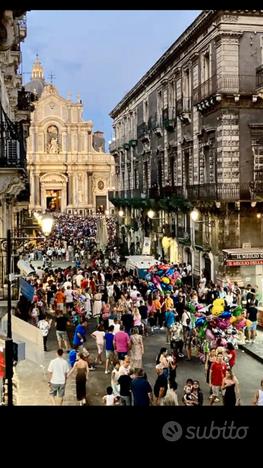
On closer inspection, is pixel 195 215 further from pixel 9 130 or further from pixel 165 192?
pixel 9 130

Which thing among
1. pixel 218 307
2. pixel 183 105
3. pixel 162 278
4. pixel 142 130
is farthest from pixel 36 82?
pixel 218 307

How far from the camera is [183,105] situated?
3166 centimetres

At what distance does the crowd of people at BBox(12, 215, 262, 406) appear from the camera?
9906 mm

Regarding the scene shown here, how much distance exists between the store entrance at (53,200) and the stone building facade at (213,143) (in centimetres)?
4205

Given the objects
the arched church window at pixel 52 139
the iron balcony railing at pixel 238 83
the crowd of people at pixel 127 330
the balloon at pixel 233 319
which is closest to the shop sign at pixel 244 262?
A: the crowd of people at pixel 127 330

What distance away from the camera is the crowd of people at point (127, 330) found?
991 cm

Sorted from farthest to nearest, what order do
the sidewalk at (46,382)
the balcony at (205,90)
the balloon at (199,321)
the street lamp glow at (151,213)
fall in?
1. the street lamp glow at (151,213)
2. the balcony at (205,90)
3. the balloon at (199,321)
4. the sidewalk at (46,382)

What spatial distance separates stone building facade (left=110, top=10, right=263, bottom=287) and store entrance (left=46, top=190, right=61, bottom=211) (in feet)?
138

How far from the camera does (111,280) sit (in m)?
25.1

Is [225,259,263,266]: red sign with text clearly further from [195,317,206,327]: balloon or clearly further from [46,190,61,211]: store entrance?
[46,190,61,211]: store entrance

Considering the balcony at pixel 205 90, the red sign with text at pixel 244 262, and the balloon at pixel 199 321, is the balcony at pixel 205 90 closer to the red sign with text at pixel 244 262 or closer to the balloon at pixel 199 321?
the red sign with text at pixel 244 262
